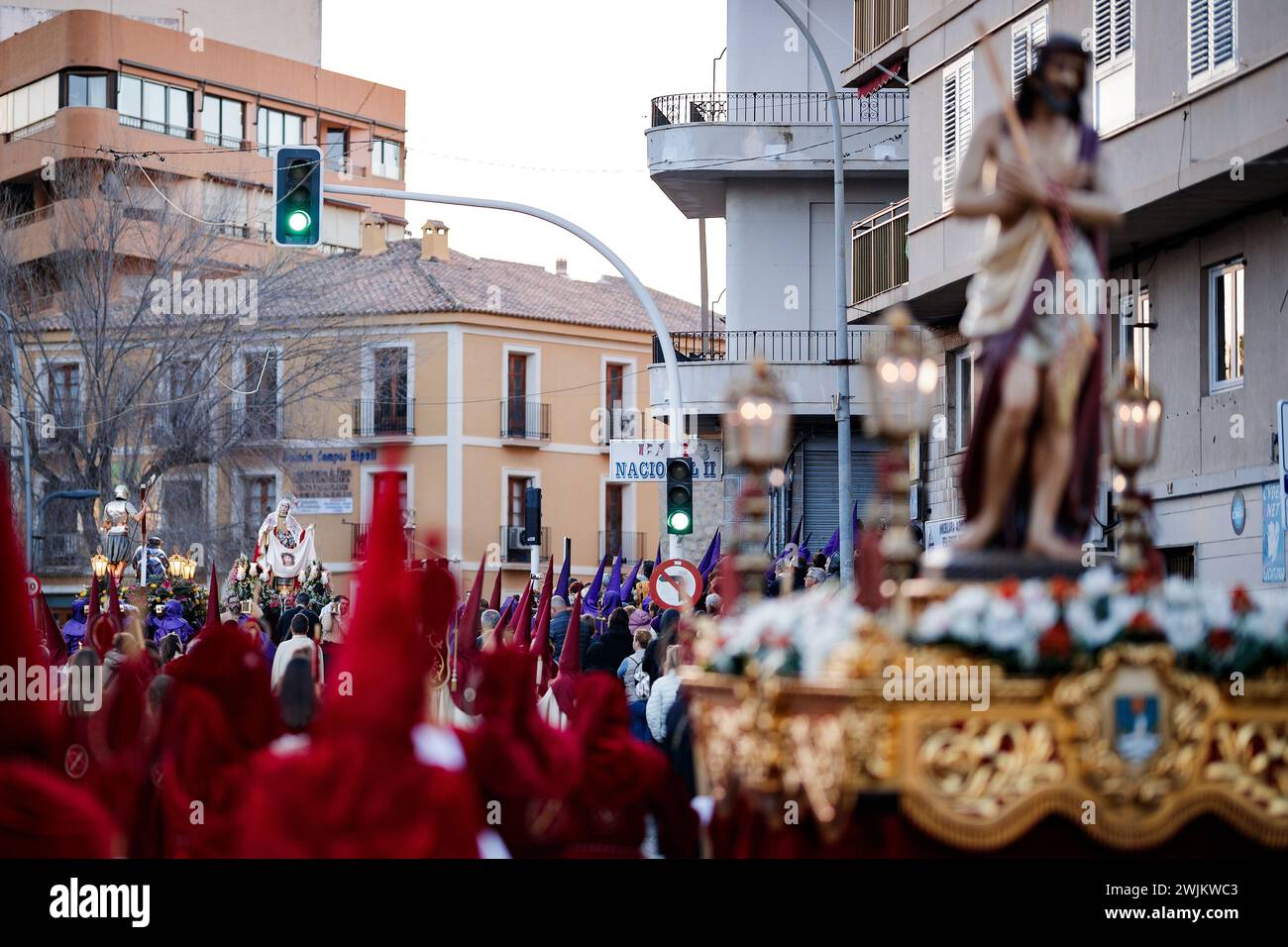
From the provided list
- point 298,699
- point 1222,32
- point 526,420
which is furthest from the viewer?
point 526,420

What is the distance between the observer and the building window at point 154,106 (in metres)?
52.1

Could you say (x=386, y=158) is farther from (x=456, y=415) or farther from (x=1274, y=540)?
(x=1274, y=540)

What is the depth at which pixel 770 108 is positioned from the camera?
32.3 meters

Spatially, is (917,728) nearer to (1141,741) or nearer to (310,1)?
(1141,741)

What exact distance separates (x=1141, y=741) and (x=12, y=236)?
4164 centimetres

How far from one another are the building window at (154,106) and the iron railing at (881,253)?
3143 cm

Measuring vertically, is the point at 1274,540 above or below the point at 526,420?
below

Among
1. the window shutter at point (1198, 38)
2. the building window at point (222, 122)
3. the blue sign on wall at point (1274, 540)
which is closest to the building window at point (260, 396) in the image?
the building window at point (222, 122)

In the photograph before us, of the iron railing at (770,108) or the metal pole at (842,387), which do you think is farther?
the iron railing at (770,108)

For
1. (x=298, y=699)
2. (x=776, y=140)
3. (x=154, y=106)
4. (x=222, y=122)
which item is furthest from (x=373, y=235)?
(x=298, y=699)

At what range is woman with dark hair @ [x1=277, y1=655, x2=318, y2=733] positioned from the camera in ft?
25.4

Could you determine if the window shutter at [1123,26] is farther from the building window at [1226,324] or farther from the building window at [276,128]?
the building window at [276,128]

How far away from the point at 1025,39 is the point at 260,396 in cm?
2608
